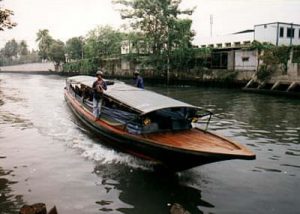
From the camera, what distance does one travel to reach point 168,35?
137ft

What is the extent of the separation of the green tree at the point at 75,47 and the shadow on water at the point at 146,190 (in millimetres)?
71915

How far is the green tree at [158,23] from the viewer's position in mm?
41750

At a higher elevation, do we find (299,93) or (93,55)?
(93,55)

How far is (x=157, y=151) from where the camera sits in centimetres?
886

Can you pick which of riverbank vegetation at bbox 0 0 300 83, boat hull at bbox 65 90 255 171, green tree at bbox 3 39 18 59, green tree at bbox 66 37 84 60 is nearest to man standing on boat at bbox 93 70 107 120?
boat hull at bbox 65 90 255 171

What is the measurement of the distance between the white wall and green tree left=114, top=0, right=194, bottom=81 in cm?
812

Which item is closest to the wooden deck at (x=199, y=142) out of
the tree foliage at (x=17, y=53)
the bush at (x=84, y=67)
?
the bush at (x=84, y=67)

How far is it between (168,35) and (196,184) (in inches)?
1370

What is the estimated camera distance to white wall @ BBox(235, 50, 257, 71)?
3484cm

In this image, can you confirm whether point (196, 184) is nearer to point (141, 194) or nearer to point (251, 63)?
point (141, 194)

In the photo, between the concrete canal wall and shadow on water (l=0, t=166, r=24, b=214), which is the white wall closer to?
shadow on water (l=0, t=166, r=24, b=214)

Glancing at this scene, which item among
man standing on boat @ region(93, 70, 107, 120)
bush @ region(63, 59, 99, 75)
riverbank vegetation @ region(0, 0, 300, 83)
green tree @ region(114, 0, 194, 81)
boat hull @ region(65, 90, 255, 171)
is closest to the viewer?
boat hull @ region(65, 90, 255, 171)

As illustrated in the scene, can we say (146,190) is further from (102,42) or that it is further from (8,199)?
(102,42)

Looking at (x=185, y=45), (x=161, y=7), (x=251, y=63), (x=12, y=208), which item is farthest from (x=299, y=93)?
(x=12, y=208)
